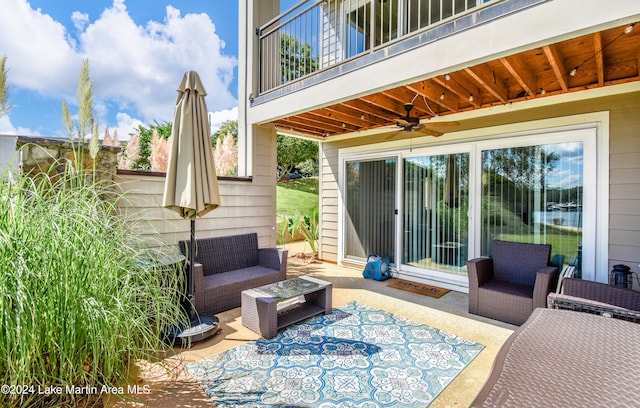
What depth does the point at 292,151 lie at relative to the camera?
16219 mm

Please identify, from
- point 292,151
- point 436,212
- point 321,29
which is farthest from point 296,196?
point 321,29

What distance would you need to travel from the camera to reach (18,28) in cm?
543

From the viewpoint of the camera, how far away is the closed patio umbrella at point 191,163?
3.17 m

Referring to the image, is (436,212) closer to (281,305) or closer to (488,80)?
(488,80)

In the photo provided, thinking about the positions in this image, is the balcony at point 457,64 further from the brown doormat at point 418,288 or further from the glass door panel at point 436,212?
the brown doormat at point 418,288

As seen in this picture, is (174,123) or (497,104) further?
(497,104)

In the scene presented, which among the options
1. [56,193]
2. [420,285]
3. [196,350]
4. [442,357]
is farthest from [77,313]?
[420,285]

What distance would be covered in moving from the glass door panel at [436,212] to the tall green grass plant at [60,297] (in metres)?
4.66

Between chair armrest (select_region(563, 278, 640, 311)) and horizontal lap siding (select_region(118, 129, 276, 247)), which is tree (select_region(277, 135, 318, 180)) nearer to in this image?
horizontal lap siding (select_region(118, 129, 276, 247))

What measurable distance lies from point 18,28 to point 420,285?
8494mm

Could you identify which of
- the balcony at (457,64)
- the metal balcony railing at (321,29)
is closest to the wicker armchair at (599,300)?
the balcony at (457,64)

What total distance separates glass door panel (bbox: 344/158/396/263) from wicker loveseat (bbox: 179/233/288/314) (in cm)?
238

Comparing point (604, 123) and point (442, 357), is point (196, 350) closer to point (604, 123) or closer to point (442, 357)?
point (442, 357)

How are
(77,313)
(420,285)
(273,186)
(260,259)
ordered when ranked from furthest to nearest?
1. (273,186)
2. (420,285)
3. (260,259)
4. (77,313)
